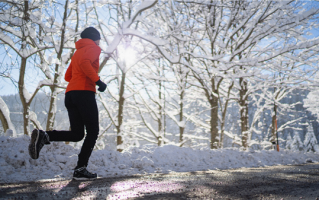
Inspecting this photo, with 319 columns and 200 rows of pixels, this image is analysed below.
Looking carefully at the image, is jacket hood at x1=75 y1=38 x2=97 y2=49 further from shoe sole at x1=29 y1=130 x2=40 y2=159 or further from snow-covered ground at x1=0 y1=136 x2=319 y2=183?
snow-covered ground at x1=0 y1=136 x2=319 y2=183

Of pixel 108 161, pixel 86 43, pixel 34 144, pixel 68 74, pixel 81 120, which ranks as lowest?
pixel 108 161

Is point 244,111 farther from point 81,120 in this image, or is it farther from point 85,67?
point 85,67

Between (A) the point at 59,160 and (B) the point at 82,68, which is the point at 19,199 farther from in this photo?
(A) the point at 59,160

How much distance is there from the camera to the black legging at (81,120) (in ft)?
9.95

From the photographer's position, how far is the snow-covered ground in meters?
3.32

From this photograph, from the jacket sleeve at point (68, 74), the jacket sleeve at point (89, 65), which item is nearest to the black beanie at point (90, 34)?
the jacket sleeve at point (89, 65)

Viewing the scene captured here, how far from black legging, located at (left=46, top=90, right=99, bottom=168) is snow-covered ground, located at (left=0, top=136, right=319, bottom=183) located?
0.64 m

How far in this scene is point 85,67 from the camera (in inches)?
119

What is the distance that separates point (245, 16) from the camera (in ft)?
32.0

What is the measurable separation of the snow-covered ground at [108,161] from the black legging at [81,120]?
0.64m

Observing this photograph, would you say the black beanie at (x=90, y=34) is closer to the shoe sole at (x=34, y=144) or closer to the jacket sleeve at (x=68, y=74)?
the jacket sleeve at (x=68, y=74)

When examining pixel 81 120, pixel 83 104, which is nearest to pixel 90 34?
pixel 83 104

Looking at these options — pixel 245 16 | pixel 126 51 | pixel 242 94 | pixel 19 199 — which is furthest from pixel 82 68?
pixel 242 94

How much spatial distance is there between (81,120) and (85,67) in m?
0.78
